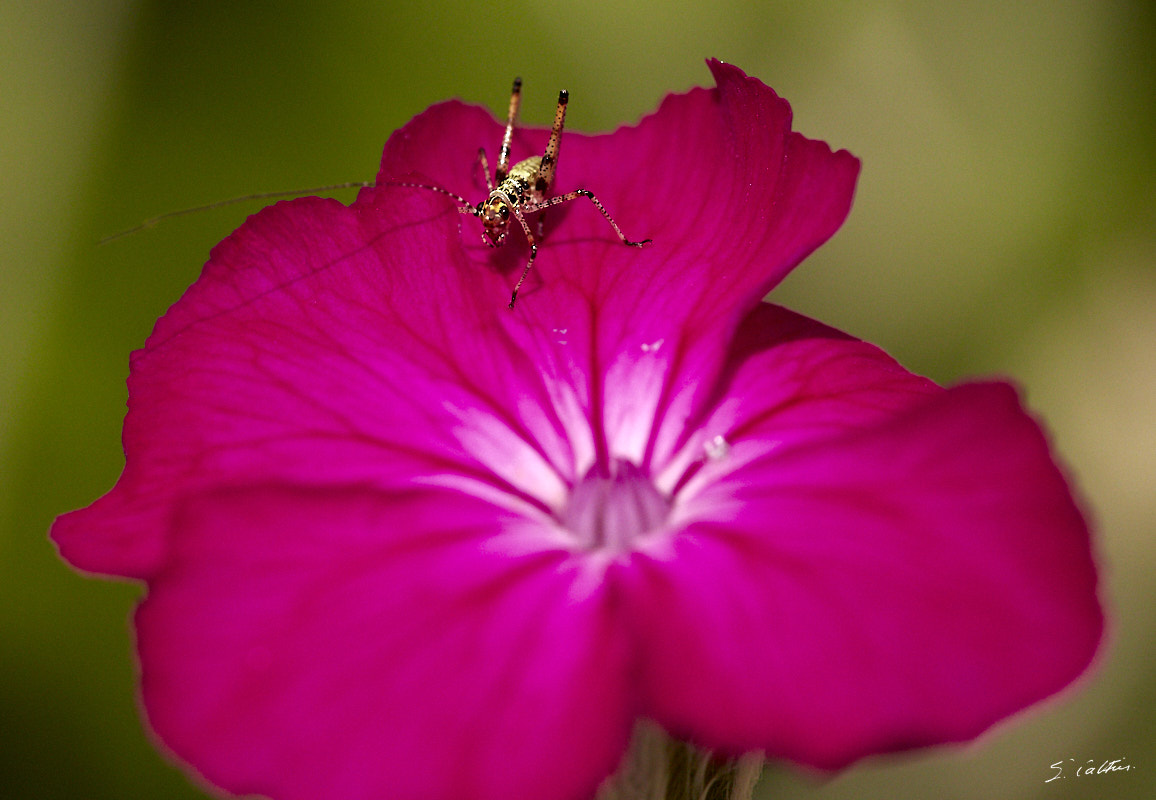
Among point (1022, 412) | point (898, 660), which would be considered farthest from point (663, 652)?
point (1022, 412)

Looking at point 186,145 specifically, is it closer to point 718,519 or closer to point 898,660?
point 718,519

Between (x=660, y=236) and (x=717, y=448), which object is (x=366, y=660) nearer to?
(x=717, y=448)

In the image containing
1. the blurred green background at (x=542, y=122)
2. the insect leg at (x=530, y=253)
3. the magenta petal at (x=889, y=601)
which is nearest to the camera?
the magenta petal at (x=889, y=601)

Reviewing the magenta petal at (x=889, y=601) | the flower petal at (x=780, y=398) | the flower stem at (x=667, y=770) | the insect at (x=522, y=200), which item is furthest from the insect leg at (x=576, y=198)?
the flower stem at (x=667, y=770)

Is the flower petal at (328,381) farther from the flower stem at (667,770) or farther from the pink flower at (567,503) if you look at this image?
the flower stem at (667,770)
